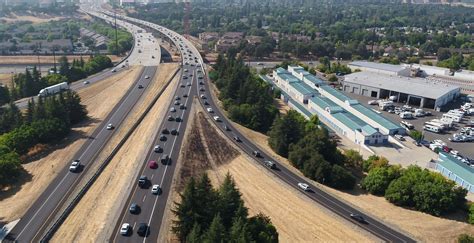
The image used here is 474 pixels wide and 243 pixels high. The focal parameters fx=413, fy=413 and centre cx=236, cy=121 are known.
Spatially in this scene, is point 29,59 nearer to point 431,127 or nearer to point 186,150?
point 186,150

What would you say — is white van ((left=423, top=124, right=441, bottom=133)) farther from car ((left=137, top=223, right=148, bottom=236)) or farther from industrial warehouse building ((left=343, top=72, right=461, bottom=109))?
car ((left=137, top=223, right=148, bottom=236))

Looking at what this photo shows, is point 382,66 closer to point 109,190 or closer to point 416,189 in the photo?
point 416,189

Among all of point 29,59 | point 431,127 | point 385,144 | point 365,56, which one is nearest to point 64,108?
point 385,144

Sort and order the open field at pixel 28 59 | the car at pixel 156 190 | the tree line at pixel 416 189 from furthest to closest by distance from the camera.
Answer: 1. the open field at pixel 28 59
2. the tree line at pixel 416 189
3. the car at pixel 156 190

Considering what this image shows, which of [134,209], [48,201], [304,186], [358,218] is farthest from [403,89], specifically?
[48,201]

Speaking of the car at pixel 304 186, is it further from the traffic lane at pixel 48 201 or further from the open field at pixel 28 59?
the open field at pixel 28 59

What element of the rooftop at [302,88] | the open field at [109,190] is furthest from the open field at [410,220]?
the rooftop at [302,88]
